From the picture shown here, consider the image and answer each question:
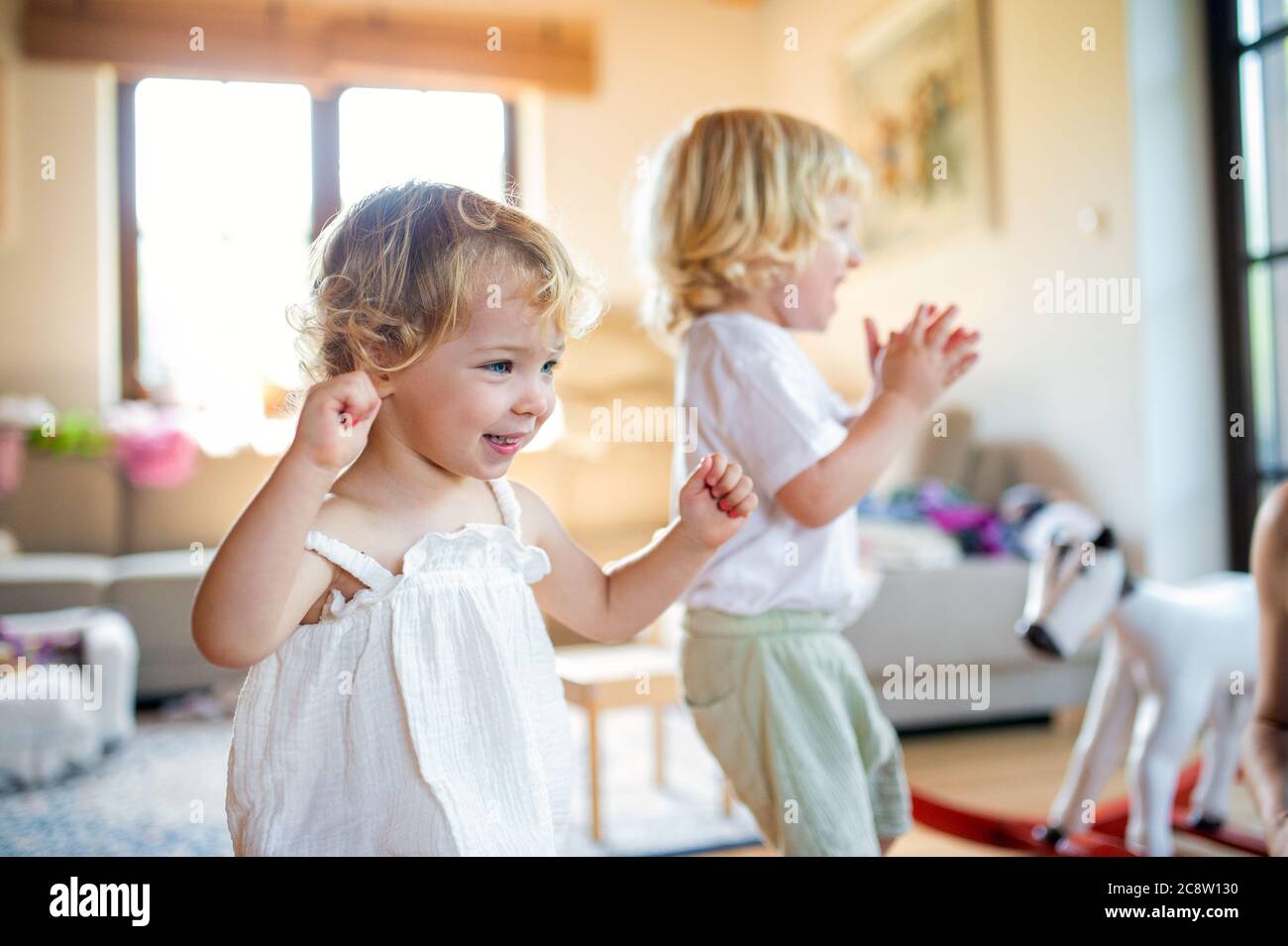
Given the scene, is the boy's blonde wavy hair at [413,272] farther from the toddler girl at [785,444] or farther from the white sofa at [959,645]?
the white sofa at [959,645]

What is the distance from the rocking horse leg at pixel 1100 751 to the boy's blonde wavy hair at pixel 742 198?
2.75 ft

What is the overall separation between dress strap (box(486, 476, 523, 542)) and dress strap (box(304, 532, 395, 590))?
11 cm

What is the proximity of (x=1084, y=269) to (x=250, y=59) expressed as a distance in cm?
290

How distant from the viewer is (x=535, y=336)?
73 cm

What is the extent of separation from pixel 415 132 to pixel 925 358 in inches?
135

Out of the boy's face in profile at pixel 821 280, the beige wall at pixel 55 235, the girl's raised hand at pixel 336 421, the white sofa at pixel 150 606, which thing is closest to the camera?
the girl's raised hand at pixel 336 421

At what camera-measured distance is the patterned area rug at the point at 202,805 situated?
1676 mm

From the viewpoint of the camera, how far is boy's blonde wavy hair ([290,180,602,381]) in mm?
714

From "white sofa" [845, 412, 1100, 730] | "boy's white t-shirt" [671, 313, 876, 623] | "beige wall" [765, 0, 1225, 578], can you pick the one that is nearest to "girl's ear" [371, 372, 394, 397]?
"boy's white t-shirt" [671, 313, 876, 623]

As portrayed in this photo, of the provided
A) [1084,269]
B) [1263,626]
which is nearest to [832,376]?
[1084,269]

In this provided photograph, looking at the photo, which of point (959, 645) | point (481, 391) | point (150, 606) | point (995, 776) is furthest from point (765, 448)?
point (150, 606)

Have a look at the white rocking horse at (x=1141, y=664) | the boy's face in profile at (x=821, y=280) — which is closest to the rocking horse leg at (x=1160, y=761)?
the white rocking horse at (x=1141, y=664)
